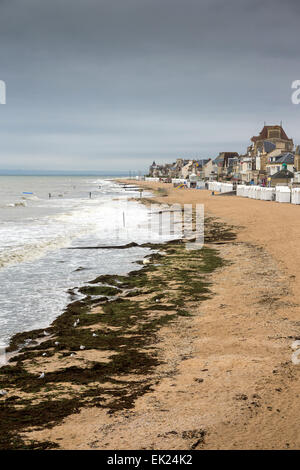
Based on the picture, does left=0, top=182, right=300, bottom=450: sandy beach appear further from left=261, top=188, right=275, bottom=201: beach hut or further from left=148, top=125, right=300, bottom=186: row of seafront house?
left=148, top=125, right=300, bottom=186: row of seafront house

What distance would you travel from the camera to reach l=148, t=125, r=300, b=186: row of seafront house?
241 feet

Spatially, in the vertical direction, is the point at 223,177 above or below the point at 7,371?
above

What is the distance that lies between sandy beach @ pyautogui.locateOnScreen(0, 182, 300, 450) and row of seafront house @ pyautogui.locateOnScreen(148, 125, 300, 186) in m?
54.6

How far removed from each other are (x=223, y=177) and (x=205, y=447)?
116654mm

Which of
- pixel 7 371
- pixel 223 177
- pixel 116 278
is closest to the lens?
pixel 7 371

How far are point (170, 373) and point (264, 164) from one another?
8960cm

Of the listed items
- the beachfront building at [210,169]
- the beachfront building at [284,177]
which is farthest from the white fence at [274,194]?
the beachfront building at [210,169]

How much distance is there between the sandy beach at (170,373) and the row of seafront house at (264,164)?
54.6 metres

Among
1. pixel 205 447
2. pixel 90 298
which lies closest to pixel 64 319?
pixel 90 298

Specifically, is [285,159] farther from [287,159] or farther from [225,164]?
[225,164]

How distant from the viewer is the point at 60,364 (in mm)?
7645

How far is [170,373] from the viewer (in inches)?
270

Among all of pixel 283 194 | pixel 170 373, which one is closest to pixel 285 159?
pixel 283 194
